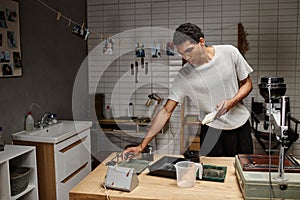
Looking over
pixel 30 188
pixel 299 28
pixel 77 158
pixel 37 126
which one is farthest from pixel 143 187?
pixel 299 28

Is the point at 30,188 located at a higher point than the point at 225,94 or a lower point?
lower

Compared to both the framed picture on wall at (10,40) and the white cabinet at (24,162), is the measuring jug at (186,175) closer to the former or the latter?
the white cabinet at (24,162)

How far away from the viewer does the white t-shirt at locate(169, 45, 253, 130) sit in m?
2.08

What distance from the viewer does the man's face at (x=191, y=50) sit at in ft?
6.40

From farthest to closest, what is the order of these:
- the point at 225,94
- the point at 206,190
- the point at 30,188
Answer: the point at 30,188 → the point at 225,94 → the point at 206,190

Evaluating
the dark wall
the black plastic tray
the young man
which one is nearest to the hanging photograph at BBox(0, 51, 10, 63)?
the dark wall

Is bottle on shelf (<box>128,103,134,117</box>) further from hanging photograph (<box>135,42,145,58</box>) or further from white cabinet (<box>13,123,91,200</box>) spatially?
white cabinet (<box>13,123,91,200</box>)

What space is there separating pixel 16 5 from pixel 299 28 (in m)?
3.08

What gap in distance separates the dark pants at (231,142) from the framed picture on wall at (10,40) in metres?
1.75

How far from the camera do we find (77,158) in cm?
294

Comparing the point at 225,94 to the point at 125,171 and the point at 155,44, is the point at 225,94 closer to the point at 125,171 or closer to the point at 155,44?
the point at 125,171

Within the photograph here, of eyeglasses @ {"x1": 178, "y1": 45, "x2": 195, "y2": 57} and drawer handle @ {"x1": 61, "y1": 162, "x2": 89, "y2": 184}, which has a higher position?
eyeglasses @ {"x1": 178, "y1": 45, "x2": 195, "y2": 57}

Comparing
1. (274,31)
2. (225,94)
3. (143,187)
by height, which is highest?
(274,31)

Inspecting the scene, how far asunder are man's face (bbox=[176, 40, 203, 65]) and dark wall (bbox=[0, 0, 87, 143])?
1547 millimetres
